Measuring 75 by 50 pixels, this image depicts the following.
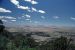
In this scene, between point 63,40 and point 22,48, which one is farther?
point 22,48

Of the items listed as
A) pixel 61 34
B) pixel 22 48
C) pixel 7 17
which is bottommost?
pixel 22 48

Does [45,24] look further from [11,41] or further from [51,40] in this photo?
[11,41]

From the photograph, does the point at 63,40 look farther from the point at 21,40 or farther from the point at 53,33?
the point at 21,40

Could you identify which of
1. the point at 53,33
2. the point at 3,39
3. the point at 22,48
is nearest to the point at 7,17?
the point at 3,39

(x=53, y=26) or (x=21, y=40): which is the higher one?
(x=53, y=26)

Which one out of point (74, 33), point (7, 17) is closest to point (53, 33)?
point (74, 33)

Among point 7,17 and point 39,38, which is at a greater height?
point 7,17

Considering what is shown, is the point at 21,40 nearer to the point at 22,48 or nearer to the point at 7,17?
the point at 22,48
